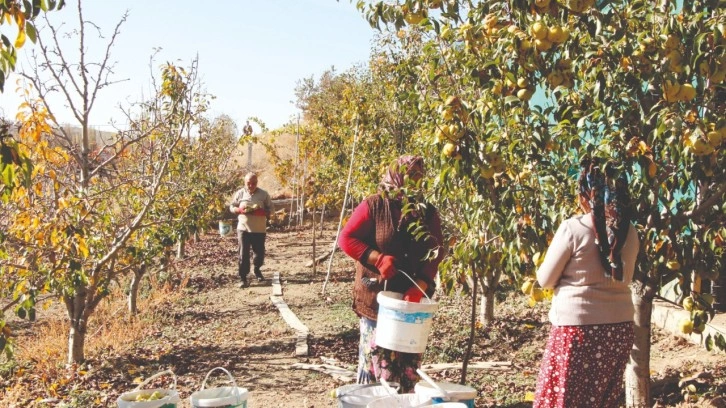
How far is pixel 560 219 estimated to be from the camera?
9.90ft

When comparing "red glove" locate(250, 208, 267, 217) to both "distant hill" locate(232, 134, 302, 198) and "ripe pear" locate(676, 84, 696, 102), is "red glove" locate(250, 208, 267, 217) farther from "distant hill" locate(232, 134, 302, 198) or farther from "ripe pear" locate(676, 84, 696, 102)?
"distant hill" locate(232, 134, 302, 198)

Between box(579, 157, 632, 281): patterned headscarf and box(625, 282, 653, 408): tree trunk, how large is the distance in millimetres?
816

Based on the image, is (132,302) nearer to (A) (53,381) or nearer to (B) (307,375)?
(A) (53,381)

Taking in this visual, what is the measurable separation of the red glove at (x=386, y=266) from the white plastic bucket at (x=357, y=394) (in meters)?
0.61

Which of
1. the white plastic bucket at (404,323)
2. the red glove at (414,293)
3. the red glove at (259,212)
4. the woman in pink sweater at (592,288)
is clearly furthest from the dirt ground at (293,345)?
the woman in pink sweater at (592,288)

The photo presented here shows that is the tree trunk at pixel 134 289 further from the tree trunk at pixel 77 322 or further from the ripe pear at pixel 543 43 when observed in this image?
the ripe pear at pixel 543 43

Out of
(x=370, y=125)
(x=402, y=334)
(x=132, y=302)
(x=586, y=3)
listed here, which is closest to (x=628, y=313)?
(x=402, y=334)

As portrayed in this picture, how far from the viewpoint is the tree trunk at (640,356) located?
3.48 meters

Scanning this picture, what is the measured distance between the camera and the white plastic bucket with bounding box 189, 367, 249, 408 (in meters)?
2.84

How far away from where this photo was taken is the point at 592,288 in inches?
110

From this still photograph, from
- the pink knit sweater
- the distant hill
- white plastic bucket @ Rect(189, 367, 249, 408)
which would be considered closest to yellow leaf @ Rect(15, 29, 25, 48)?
white plastic bucket @ Rect(189, 367, 249, 408)

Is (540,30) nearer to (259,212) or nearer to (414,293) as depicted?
(414,293)

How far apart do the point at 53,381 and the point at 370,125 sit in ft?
18.5

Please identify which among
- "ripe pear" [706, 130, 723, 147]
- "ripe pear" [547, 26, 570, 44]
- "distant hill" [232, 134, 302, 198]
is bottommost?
"ripe pear" [706, 130, 723, 147]
